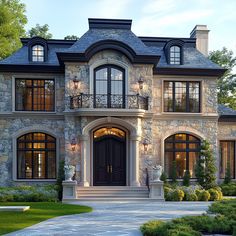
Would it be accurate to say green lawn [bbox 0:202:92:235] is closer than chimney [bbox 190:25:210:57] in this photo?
Yes

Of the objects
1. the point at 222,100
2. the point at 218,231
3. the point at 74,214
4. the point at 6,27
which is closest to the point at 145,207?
the point at 74,214

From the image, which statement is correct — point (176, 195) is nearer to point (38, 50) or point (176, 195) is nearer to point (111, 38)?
point (111, 38)

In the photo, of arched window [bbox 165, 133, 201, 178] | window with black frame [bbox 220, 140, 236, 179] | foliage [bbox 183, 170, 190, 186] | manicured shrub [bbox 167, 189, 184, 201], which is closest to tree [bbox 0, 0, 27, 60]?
arched window [bbox 165, 133, 201, 178]

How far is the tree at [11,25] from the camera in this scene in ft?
104

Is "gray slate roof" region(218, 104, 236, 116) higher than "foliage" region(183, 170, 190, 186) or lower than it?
higher

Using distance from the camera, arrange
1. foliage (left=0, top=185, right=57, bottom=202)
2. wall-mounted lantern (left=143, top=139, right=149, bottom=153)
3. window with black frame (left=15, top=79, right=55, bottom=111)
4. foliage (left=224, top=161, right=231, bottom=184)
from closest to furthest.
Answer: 1. foliage (left=0, top=185, right=57, bottom=202)
2. wall-mounted lantern (left=143, top=139, right=149, bottom=153)
3. window with black frame (left=15, top=79, right=55, bottom=111)
4. foliage (left=224, top=161, right=231, bottom=184)

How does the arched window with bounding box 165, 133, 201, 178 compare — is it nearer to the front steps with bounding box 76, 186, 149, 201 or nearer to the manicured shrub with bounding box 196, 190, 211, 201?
the front steps with bounding box 76, 186, 149, 201

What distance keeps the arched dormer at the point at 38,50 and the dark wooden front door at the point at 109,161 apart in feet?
18.8

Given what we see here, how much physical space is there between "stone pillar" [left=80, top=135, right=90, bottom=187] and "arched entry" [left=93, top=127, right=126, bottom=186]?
0.83m

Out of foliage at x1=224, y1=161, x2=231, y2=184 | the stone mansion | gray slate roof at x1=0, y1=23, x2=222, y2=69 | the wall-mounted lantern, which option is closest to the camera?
the stone mansion

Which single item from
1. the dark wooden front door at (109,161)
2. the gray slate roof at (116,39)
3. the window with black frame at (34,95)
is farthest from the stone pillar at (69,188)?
the gray slate roof at (116,39)

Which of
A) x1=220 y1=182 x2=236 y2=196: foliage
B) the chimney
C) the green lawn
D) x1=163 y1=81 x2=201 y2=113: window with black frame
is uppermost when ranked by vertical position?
the chimney

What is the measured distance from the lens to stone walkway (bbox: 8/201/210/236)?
1016cm

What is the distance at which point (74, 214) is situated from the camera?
532 inches
